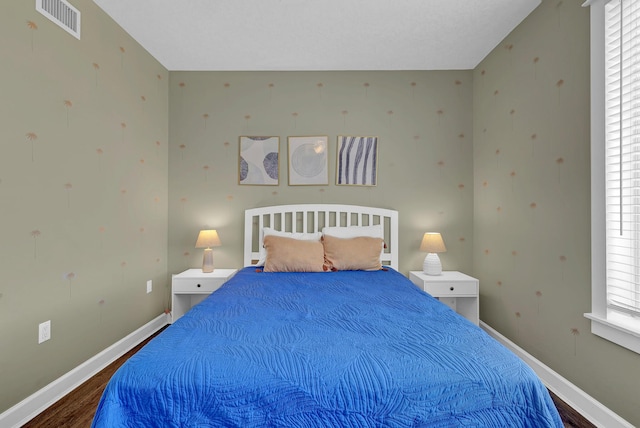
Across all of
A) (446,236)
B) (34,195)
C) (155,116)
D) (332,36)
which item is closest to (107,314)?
(34,195)

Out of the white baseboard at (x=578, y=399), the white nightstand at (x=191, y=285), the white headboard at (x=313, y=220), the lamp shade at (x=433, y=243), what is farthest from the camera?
the white headboard at (x=313, y=220)

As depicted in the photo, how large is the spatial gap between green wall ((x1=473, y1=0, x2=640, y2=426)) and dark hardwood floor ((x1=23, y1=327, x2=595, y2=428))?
175mm

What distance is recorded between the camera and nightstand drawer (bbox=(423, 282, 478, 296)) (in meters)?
2.78

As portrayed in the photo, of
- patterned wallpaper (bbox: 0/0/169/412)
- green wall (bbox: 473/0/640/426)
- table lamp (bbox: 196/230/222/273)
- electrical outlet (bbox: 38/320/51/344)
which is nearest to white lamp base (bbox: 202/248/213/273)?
table lamp (bbox: 196/230/222/273)

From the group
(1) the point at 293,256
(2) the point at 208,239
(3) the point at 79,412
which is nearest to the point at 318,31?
(1) the point at 293,256

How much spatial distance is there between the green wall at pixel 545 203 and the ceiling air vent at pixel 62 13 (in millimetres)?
3238

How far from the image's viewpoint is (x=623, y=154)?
1627 mm

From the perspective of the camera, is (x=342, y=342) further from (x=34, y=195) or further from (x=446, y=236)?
(x=446, y=236)

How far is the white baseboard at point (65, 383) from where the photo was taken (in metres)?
1.65

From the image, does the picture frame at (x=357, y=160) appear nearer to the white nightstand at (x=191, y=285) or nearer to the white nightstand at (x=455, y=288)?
the white nightstand at (x=455, y=288)

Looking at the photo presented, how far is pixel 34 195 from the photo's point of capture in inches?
69.6

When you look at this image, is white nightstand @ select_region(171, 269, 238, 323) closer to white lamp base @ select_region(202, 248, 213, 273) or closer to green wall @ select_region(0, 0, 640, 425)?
white lamp base @ select_region(202, 248, 213, 273)

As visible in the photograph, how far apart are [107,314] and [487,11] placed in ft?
12.2

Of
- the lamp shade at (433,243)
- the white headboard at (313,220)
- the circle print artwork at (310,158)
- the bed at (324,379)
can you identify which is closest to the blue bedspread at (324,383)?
the bed at (324,379)
